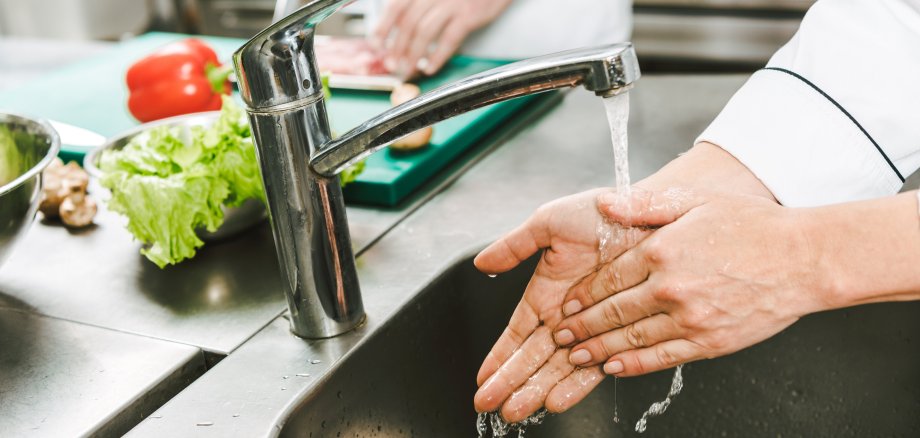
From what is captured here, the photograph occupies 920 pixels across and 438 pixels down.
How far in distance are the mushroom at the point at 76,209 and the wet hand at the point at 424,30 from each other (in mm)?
551

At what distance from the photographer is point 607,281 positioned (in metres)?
0.77

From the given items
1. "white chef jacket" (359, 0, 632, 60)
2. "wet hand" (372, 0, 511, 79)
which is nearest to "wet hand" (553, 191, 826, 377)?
"wet hand" (372, 0, 511, 79)

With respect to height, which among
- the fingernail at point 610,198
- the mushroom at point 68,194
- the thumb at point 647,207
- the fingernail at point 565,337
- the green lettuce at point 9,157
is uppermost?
the green lettuce at point 9,157

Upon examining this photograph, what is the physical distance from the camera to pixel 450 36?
144cm

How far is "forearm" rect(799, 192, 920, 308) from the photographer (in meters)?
0.67

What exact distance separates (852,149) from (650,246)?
11.8 inches

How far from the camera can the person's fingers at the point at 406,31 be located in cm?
142

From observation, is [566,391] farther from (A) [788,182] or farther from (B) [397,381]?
(A) [788,182]

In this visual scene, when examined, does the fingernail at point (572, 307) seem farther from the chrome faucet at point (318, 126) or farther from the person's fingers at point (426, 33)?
the person's fingers at point (426, 33)

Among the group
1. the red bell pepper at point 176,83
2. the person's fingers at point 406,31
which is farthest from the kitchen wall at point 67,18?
the person's fingers at point 406,31

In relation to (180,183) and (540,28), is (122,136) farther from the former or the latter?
(540,28)

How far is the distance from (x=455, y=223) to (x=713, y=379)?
1.05 ft

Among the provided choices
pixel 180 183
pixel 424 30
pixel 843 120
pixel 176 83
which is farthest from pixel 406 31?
pixel 843 120

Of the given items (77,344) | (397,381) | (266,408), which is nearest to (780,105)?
(397,381)
